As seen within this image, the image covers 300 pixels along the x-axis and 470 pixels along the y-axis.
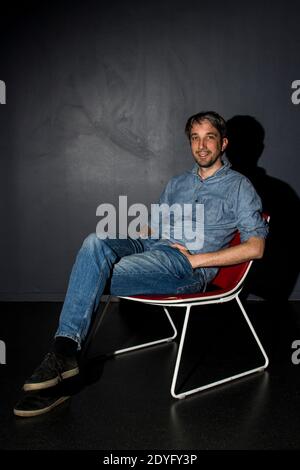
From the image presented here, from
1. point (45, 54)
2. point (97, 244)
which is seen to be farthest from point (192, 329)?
point (45, 54)

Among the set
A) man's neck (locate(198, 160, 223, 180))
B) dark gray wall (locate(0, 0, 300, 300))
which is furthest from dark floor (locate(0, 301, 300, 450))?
man's neck (locate(198, 160, 223, 180))

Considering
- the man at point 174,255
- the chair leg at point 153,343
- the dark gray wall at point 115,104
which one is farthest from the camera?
the dark gray wall at point 115,104

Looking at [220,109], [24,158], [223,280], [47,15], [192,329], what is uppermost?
[47,15]

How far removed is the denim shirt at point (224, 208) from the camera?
101 inches

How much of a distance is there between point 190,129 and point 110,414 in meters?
1.56

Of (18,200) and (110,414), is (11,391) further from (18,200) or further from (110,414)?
(18,200)

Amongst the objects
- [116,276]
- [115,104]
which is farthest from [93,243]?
[115,104]

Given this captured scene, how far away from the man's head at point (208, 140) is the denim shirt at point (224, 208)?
0.07 meters

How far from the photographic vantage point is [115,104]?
4145 mm

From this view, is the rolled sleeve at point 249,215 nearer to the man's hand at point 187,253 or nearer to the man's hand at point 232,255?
the man's hand at point 232,255

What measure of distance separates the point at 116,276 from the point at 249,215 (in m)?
0.72

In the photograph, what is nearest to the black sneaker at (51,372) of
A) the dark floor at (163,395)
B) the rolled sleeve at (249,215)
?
the dark floor at (163,395)
